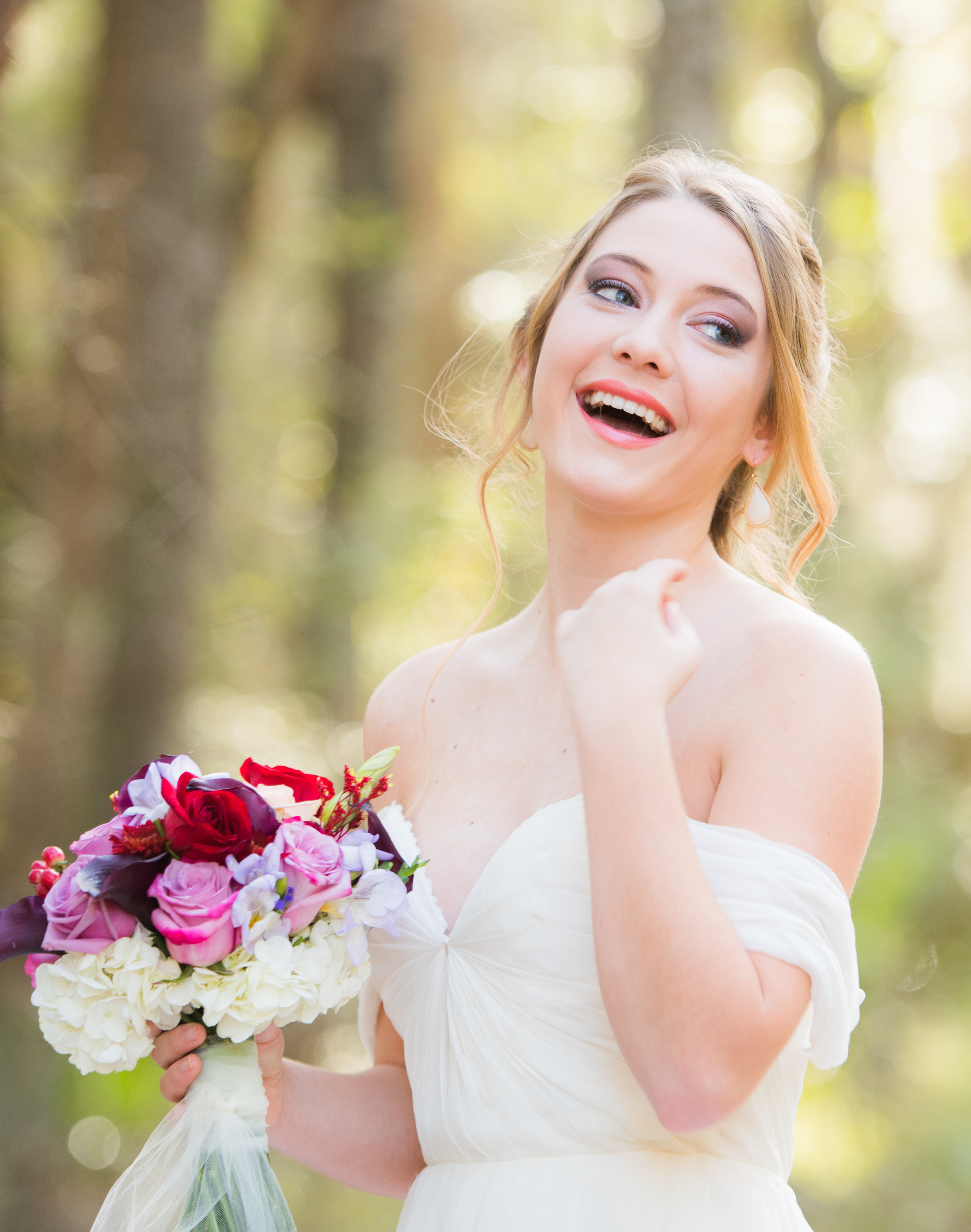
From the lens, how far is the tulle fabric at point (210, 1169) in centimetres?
173

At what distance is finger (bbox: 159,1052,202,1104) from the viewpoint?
174 centimetres

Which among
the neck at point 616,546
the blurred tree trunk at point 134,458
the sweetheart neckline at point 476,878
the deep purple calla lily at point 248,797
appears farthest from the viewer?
the blurred tree trunk at point 134,458

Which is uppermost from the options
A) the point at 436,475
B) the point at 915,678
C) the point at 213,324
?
the point at 213,324

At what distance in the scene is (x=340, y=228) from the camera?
8117 mm

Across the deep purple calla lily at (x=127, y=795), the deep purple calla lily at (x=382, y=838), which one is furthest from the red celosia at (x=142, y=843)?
the deep purple calla lily at (x=382, y=838)

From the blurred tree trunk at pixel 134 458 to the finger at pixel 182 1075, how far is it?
4.16 m

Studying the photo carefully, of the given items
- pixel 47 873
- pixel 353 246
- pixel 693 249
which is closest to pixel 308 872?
pixel 47 873

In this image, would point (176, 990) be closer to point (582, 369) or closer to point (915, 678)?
point (582, 369)

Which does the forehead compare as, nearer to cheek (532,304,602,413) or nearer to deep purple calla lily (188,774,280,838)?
cheek (532,304,602,413)

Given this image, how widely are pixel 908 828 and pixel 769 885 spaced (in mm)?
7361

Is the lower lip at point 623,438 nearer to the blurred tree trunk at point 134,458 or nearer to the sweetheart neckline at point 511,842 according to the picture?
the sweetheart neckline at point 511,842

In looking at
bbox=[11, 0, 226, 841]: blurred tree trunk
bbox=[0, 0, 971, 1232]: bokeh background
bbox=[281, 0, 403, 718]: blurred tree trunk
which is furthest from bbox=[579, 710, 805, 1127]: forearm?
bbox=[281, 0, 403, 718]: blurred tree trunk

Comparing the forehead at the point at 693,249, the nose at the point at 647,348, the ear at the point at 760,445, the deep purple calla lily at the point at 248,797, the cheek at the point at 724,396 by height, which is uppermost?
the forehead at the point at 693,249

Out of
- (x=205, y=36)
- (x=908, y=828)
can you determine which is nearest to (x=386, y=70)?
(x=205, y=36)
